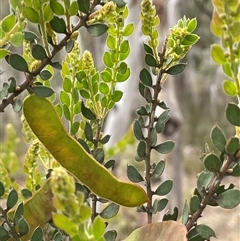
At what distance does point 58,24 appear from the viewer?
277 mm

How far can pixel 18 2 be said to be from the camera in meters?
0.27

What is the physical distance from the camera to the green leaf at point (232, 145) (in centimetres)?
22

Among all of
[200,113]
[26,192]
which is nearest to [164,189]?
[26,192]

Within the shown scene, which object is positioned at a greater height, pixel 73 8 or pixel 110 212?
pixel 73 8

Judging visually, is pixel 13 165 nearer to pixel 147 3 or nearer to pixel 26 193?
pixel 26 193

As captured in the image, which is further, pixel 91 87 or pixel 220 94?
pixel 220 94

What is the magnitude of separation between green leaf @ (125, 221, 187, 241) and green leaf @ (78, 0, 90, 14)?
0.14 metres

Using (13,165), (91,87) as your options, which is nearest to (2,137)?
(13,165)

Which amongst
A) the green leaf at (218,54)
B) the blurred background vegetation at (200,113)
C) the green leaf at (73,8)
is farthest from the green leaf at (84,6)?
the blurred background vegetation at (200,113)

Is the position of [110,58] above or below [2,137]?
below

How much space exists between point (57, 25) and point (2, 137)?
4.35 m

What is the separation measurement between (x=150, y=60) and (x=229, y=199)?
107 mm

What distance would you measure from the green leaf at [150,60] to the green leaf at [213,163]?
0.09 meters

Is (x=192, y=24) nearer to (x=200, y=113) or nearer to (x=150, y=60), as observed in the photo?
(x=150, y=60)
